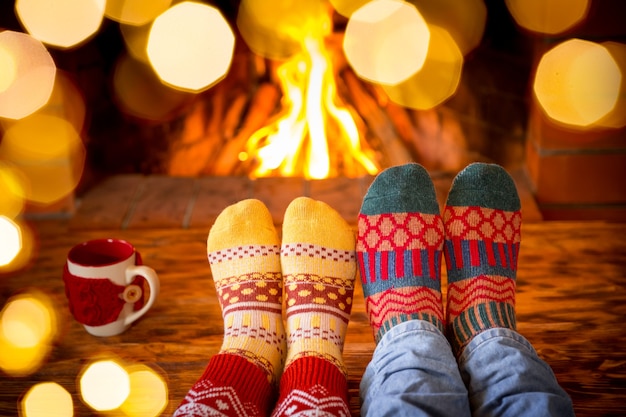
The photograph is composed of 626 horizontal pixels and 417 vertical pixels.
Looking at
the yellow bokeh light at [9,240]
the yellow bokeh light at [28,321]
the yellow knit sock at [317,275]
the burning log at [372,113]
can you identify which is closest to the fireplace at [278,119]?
the burning log at [372,113]

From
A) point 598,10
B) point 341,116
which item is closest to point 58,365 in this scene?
point 341,116

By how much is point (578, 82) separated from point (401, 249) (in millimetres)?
685

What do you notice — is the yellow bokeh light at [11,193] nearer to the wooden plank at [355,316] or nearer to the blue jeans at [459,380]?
the wooden plank at [355,316]

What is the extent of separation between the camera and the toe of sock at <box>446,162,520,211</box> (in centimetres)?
105

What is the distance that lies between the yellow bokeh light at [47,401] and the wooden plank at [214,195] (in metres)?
0.54

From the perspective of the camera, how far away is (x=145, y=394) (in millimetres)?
921

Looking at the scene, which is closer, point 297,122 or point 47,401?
point 47,401

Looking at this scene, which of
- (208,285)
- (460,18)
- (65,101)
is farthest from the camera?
(460,18)

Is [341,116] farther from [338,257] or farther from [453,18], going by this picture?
[338,257]

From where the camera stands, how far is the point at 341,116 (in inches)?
66.1

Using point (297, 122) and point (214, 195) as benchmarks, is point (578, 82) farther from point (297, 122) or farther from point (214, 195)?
point (214, 195)

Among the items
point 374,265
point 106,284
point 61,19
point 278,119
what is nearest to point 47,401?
point 106,284

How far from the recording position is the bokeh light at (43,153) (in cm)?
140

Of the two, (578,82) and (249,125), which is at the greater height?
(578,82)
